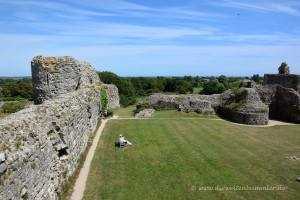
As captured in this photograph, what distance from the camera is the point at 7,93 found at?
224 ft

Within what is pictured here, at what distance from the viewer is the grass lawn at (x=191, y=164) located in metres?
11.6

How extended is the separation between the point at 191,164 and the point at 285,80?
2178 centimetres

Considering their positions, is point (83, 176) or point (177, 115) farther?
point (177, 115)

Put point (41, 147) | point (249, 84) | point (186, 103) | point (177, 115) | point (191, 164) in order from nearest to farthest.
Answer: point (41, 147) < point (191, 164) < point (177, 115) < point (186, 103) < point (249, 84)

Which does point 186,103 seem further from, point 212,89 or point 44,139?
point 212,89


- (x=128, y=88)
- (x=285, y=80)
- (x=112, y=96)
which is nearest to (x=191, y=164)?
(x=285, y=80)

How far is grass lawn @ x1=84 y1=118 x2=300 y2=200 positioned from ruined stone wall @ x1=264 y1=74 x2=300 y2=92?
34.3 ft

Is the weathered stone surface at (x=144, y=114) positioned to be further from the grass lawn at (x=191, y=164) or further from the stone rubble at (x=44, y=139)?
the stone rubble at (x=44, y=139)

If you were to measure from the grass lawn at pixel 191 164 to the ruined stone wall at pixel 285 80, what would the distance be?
10.4m

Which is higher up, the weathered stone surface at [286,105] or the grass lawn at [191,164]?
the weathered stone surface at [286,105]

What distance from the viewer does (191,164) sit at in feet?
47.6

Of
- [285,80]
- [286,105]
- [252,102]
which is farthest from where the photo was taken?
[285,80]

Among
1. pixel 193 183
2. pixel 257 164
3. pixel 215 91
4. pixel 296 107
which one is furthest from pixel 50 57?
pixel 215 91

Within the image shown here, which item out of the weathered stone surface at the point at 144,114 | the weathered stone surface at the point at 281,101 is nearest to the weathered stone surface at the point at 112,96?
the weathered stone surface at the point at 144,114
